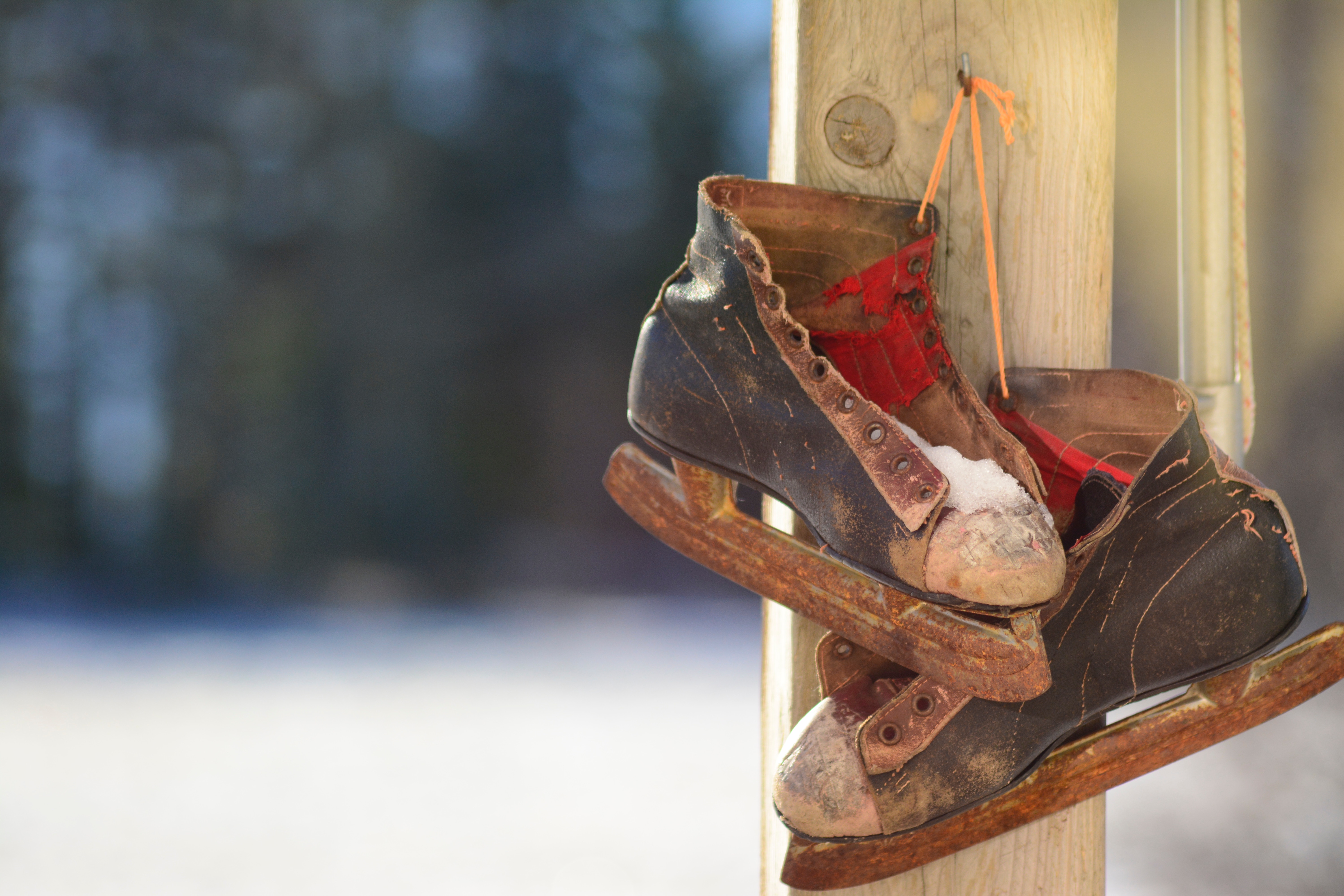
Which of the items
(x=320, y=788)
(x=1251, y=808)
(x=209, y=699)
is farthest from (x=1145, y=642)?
(x=209, y=699)

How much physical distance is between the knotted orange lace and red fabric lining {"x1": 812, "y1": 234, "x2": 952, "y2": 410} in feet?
0.16

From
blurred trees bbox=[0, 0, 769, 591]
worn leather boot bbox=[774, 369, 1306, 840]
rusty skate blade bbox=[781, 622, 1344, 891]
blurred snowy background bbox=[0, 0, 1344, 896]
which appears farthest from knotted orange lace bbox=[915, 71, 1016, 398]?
blurred trees bbox=[0, 0, 769, 591]

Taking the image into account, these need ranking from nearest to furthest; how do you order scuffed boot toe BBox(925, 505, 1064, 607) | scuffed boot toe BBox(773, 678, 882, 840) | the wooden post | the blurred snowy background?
scuffed boot toe BBox(925, 505, 1064, 607)
scuffed boot toe BBox(773, 678, 882, 840)
the wooden post
the blurred snowy background

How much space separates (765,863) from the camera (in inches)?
36.6

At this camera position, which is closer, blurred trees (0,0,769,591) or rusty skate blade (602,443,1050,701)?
rusty skate blade (602,443,1050,701)

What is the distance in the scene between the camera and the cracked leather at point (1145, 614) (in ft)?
2.19

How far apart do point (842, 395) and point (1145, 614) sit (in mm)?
259

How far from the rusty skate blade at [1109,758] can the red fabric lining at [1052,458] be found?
0.55ft

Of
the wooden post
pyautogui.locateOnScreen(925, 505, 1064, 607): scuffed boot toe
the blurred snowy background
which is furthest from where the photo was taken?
the blurred snowy background

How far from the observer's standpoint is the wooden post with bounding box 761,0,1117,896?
31.7 inches

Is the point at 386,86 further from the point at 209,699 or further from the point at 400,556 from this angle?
the point at 209,699

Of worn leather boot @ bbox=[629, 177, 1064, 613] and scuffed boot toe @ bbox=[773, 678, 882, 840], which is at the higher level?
worn leather boot @ bbox=[629, 177, 1064, 613]

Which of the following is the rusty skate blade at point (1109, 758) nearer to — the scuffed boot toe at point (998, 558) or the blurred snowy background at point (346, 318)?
the scuffed boot toe at point (998, 558)

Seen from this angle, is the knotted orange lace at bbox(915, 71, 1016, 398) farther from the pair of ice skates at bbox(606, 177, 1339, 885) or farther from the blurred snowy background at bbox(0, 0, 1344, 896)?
the blurred snowy background at bbox(0, 0, 1344, 896)
